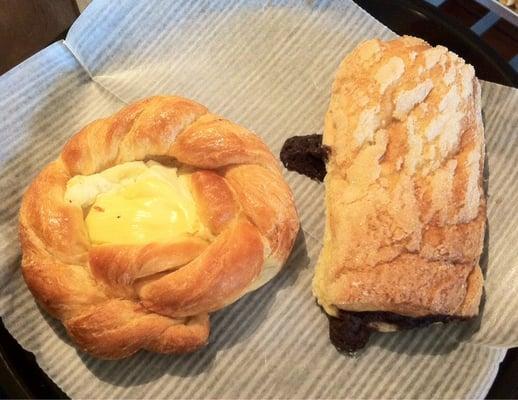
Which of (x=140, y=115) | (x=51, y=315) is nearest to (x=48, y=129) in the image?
(x=140, y=115)

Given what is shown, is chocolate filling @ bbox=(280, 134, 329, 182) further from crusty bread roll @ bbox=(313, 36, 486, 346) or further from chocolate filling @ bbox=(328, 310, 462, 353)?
chocolate filling @ bbox=(328, 310, 462, 353)

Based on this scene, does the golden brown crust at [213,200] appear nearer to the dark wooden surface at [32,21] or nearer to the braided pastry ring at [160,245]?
the braided pastry ring at [160,245]

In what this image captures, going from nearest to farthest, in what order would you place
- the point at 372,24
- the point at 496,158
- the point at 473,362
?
the point at 473,362
the point at 496,158
the point at 372,24

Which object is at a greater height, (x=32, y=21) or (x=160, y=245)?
(x=32, y=21)

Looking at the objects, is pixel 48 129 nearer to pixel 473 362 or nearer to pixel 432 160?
pixel 432 160

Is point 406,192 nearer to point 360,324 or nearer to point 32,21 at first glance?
point 360,324

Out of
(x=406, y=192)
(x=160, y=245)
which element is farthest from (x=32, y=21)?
(x=406, y=192)
